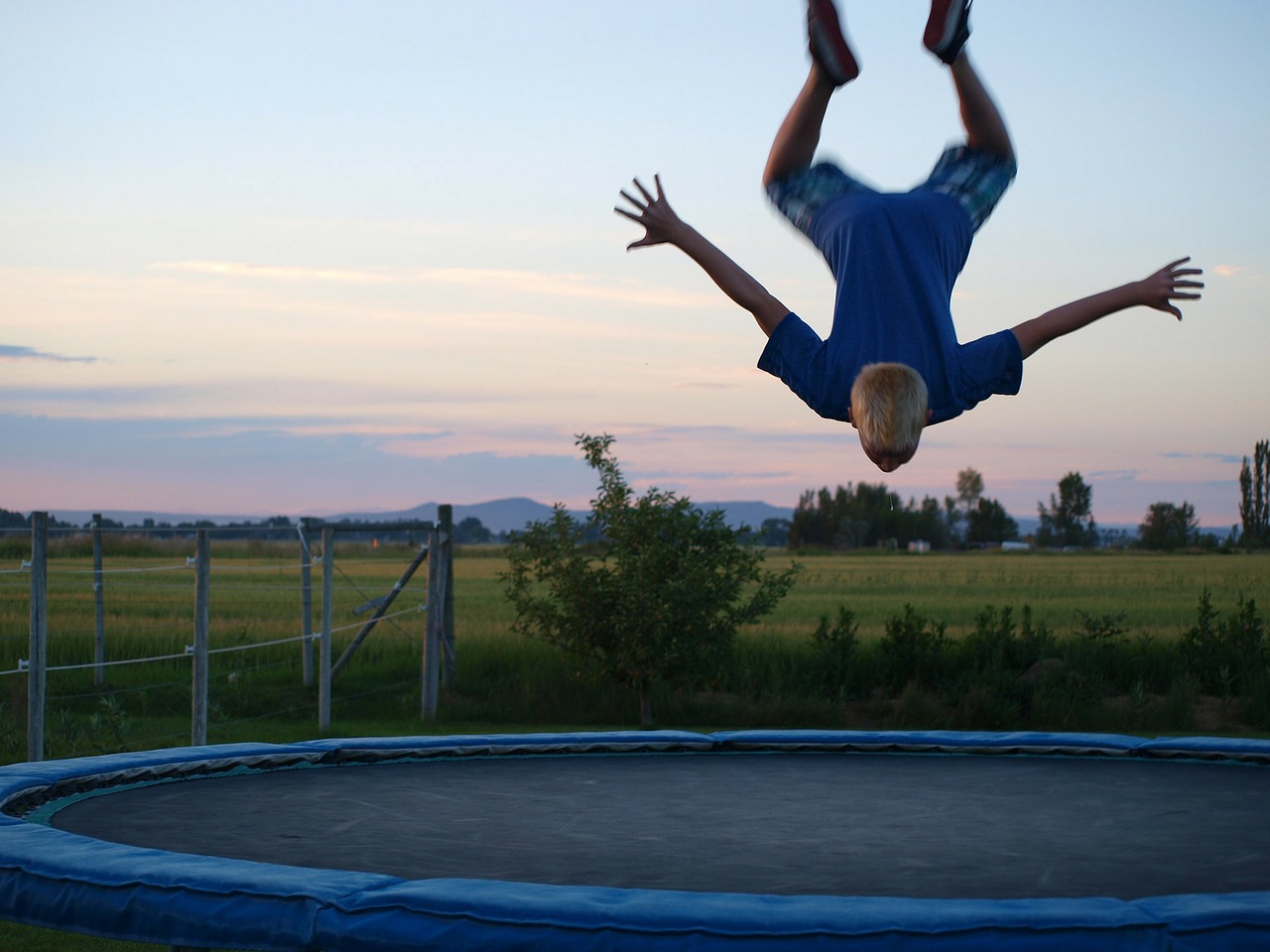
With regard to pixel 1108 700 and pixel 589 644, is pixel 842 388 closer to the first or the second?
pixel 589 644

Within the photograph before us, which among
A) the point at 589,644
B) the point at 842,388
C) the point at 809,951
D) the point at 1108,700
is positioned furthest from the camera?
the point at 1108,700

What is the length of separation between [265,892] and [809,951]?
0.98 meters

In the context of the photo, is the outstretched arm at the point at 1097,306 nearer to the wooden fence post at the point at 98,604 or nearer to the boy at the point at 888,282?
the boy at the point at 888,282

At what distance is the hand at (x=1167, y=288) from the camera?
315cm

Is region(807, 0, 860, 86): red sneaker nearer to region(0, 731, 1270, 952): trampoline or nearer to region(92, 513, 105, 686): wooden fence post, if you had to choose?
region(0, 731, 1270, 952): trampoline

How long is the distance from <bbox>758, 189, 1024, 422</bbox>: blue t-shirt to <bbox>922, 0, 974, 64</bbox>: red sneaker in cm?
35

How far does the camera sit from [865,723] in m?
8.98

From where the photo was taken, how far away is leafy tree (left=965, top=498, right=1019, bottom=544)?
45.6 metres

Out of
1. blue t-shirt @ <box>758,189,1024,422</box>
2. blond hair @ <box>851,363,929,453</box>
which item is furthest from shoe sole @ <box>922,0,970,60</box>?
blond hair @ <box>851,363,929,453</box>

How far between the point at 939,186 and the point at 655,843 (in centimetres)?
176

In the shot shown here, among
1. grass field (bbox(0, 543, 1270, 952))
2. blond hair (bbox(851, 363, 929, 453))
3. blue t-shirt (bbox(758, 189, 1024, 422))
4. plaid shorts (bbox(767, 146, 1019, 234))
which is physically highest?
plaid shorts (bbox(767, 146, 1019, 234))

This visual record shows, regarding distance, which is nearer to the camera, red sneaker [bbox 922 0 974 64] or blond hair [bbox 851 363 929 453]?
blond hair [bbox 851 363 929 453]

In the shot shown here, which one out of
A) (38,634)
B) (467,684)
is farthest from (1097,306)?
(467,684)

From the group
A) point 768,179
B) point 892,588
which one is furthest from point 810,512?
point 768,179
